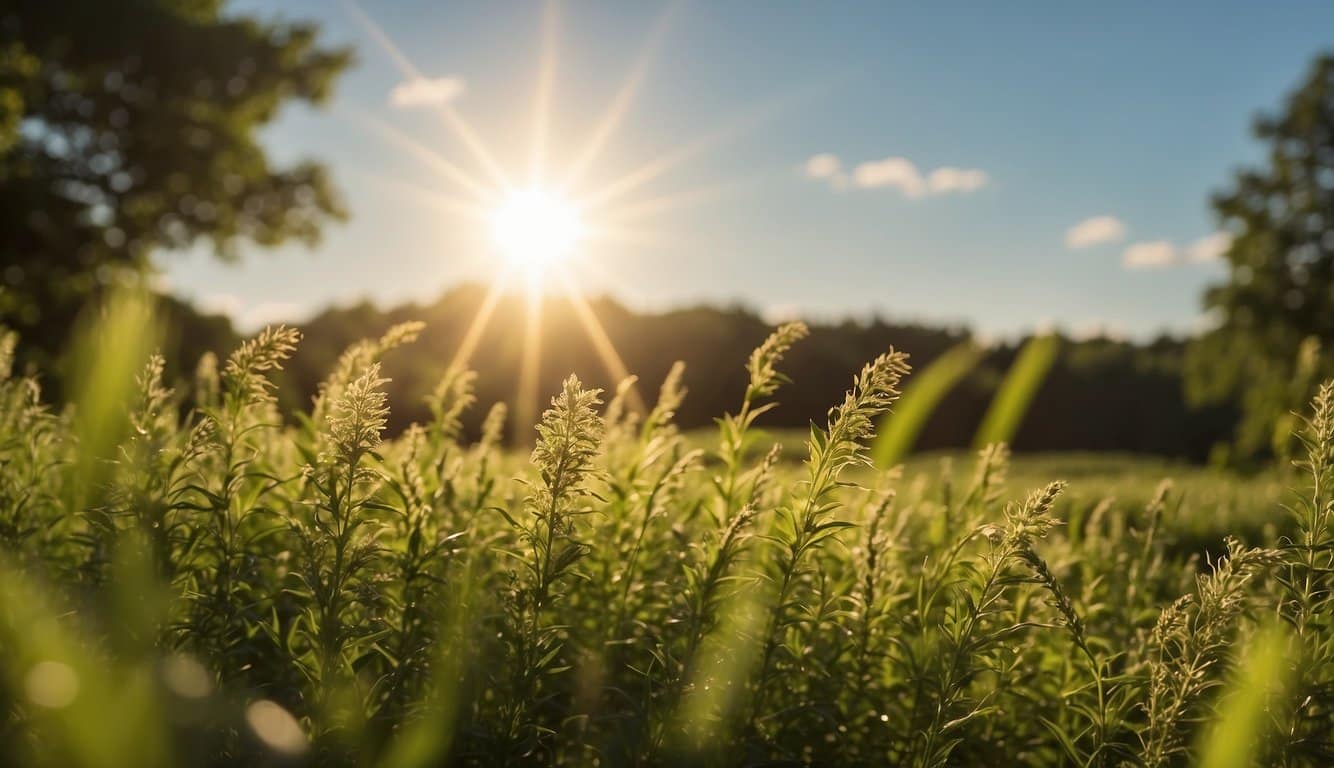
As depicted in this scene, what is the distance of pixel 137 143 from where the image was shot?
20.8 meters

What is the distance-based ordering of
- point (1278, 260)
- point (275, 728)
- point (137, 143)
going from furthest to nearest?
point (1278, 260) → point (137, 143) → point (275, 728)

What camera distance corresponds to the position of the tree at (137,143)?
18.3m

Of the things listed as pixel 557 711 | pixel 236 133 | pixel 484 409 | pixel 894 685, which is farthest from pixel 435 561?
pixel 484 409

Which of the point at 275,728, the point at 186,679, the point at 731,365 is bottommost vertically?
the point at 275,728

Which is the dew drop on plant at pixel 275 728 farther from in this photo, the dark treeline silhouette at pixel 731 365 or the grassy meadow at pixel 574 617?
the dark treeline silhouette at pixel 731 365

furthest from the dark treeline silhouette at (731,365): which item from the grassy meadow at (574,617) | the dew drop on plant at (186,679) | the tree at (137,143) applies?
the dew drop on plant at (186,679)

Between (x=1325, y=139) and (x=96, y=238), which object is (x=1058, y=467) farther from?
(x=96, y=238)

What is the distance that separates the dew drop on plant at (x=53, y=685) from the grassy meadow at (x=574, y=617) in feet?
0.03

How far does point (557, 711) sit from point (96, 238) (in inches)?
839

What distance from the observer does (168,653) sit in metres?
2.67

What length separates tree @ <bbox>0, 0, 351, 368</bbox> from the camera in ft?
60.1

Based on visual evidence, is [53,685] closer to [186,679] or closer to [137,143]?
[186,679]

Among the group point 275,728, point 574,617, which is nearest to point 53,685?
point 275,728

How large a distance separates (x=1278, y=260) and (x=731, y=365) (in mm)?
17963
